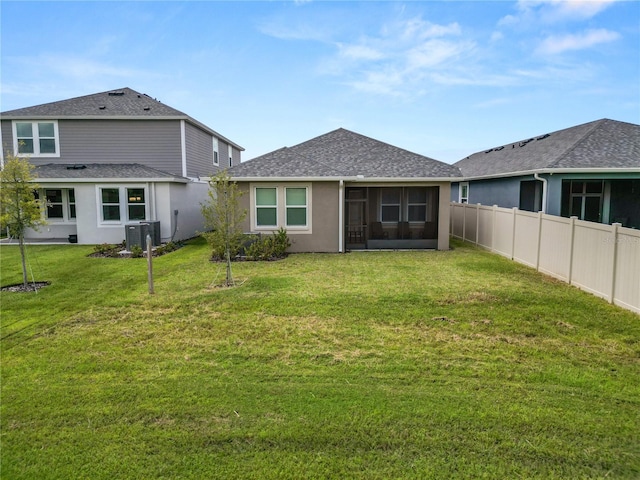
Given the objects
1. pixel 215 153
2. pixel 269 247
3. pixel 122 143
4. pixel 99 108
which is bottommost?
pixel 269 247

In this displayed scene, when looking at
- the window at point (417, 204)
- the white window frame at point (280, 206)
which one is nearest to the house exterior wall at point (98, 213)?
the white window frame at point (280, 206)

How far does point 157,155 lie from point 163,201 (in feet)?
11.4

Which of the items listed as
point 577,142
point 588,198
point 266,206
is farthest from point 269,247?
point 588,198

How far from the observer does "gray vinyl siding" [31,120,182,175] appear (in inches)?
759

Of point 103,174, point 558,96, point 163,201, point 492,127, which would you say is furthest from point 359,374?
point 492,127

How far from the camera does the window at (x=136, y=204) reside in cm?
1712

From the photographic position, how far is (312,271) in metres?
11.4

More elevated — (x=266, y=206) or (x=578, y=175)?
(x=578, y=175)

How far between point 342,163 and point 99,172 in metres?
10.0

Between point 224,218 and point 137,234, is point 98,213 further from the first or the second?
point 224,218

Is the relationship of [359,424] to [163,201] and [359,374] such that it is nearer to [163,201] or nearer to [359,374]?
[359,374]

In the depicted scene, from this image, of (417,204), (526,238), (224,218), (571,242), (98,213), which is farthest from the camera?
(98,213)

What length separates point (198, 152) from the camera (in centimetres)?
2167

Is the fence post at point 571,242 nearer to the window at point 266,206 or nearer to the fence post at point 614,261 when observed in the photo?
the fence post at point 614,261
